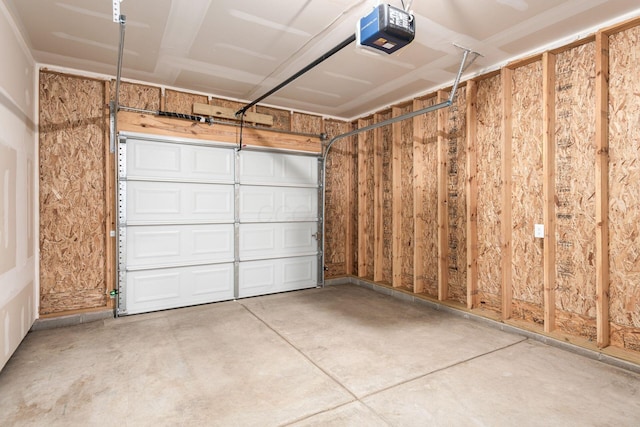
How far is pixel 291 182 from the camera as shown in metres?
5.43

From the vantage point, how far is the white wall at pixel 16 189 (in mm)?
2658

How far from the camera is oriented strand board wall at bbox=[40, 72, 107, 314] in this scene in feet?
12.4

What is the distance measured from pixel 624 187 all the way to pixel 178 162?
4.92 metres

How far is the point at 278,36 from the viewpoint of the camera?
3.15 meters

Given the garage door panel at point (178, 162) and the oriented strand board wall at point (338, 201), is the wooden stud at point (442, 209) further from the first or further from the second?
the garage door panel at point (178, 162)

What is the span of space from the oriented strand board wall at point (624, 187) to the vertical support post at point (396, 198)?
2573 millimetres

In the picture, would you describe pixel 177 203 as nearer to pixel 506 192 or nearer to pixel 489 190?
pixel 489 190

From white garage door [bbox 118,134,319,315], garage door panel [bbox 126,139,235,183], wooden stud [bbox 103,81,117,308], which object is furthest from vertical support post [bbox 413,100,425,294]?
wooden stud [bbox 103,81,117,308]

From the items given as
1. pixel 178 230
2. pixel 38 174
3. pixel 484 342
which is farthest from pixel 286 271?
pixel 38 174

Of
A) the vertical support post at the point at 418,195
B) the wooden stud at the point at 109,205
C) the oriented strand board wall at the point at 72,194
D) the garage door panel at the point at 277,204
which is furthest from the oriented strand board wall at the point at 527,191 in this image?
the oriented strand board wall at the point at 72,194

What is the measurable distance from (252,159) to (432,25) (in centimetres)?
308

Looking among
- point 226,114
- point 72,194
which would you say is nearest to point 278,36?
point 226,114

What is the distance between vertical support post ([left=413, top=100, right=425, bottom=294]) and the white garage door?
1734mm

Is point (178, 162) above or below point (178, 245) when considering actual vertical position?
above
